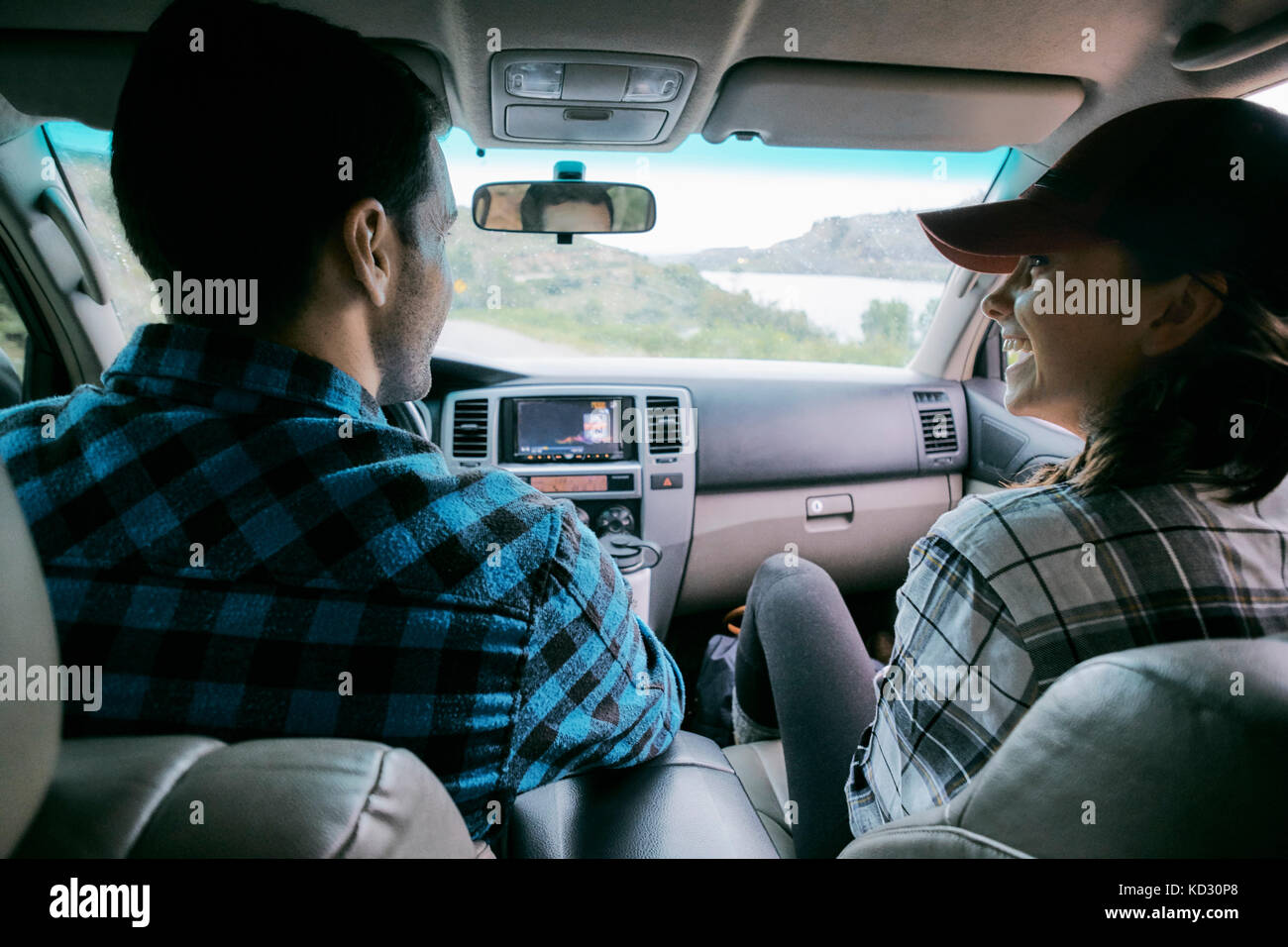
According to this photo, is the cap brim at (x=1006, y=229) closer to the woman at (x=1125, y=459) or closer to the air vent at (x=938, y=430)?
the woman at (x=1125, y=459)

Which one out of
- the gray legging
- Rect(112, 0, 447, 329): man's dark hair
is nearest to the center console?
the gray legging

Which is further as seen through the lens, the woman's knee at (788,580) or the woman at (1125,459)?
the woman's knee at (788,580)

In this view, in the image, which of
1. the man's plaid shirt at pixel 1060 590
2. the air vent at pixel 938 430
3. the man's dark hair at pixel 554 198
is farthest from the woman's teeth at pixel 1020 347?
the air vent at pixel 938 430

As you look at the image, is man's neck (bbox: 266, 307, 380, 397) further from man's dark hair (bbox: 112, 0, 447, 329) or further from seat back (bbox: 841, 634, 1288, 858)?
seat back (bbox: 841, 634, 1288, 858)

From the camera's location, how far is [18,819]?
57 cm

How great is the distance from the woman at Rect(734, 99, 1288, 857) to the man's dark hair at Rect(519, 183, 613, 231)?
156 cm

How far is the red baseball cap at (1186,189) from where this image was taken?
1039 mm

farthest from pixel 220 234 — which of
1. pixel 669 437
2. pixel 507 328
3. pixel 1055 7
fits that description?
pixel 507 328

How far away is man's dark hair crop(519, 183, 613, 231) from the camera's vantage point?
2.49 m

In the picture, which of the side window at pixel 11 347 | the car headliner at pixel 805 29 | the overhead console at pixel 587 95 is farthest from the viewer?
the side window at pixel 11 347

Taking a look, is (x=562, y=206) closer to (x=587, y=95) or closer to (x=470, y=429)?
(x=587, y=95)

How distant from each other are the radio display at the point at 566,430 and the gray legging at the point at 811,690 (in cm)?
142

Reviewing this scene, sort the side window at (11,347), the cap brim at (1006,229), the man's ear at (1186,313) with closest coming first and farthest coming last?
the man's ear at (1186,313) → the cap brim at (1006,229) → the side window at (11,347)

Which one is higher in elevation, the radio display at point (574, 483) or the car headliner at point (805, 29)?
the car headliner at point (805, 29)
